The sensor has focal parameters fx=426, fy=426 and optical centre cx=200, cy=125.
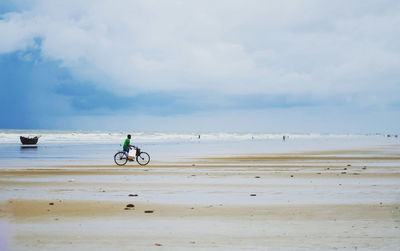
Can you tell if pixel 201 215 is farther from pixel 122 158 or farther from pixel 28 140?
pixel 28 140

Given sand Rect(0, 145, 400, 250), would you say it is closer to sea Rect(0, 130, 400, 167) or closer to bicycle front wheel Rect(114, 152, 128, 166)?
bicycle front wheel Rect(114, 152, 128, 166)

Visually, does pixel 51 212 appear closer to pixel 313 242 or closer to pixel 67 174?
pixel 313 242

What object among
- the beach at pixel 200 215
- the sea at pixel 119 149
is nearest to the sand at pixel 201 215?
the beach at pixel 200 215

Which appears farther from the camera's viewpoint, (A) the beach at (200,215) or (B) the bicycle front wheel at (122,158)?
(B) the bicycle front wheel at (122,158)

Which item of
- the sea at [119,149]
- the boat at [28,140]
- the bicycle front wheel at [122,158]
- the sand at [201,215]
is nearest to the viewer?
the sand at [201,215]

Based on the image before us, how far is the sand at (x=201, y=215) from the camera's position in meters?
8.01

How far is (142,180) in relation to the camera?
1908 centimetres

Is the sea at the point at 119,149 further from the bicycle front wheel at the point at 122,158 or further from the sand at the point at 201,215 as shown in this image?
the sand at the point at 201,215

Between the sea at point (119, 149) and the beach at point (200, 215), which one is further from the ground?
the sea at point (119, 149)

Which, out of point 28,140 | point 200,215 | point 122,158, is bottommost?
point 200,215

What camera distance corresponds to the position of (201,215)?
1062 centimetres

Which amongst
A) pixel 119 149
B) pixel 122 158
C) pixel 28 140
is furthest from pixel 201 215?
pixel 28 140

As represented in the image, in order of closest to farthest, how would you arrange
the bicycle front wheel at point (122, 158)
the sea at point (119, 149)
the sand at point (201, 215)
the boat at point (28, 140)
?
the sand at point (201, 215) < the bicycle front wheel at point (122, 158) < the sea at point (119, 149) < the boat at point (28, 140)

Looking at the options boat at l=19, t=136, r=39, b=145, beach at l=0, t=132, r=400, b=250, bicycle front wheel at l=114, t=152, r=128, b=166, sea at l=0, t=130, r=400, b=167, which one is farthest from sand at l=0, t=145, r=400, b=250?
boat at l=19, t=136, r=39, b=145
